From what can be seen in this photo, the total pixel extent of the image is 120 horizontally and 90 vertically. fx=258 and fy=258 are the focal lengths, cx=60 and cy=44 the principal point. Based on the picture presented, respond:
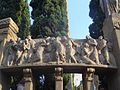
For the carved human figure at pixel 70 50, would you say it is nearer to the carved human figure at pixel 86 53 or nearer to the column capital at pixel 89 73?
the carved human figure at pixel 86 53

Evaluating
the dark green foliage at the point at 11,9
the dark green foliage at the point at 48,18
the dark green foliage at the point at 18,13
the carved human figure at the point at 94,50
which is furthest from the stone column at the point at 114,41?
the dark green foliage at the point at 11,9

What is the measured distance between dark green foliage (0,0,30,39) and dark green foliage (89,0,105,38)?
17.6 feet

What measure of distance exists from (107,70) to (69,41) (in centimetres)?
206

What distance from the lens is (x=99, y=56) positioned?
1108 centimetres

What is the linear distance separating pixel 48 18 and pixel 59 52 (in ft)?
36.5

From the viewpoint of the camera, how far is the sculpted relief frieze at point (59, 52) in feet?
35.3

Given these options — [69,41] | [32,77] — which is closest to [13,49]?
[32,77]

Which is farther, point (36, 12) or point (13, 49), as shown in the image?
point (36, 12)

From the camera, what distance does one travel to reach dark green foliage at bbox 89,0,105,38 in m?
19.9

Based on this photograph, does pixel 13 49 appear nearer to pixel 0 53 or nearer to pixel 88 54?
pixel 0 53

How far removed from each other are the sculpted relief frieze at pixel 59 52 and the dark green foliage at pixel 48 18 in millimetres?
8983

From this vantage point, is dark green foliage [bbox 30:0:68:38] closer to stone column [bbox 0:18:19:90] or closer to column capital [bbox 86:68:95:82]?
stone column [bbox 0:18:19:90]

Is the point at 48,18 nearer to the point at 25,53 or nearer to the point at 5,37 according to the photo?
the point at 5,37

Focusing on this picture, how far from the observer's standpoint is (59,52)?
1084cm
